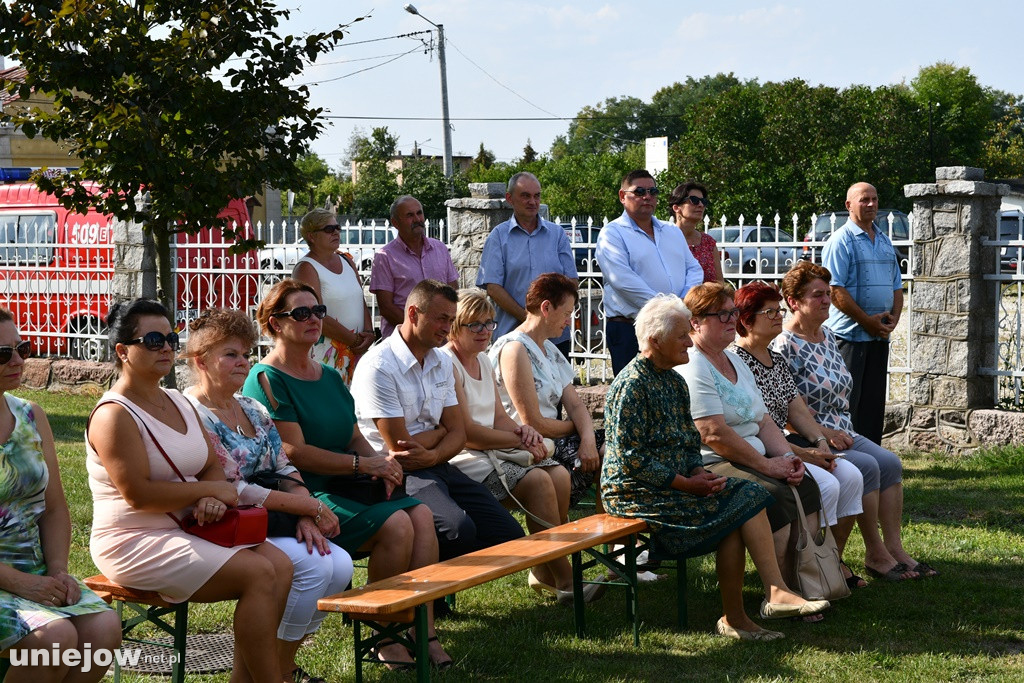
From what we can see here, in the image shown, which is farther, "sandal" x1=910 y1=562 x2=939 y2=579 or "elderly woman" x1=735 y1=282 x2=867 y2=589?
"sandal" x1=910 y1=562 x2=939 y2=579

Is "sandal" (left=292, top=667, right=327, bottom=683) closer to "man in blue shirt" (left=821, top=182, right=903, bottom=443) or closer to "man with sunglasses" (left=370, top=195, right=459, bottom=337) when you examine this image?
"man with sunglasses" (left=370, top=195, right=459, bottom=337)

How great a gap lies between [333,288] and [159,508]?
10.0 ft

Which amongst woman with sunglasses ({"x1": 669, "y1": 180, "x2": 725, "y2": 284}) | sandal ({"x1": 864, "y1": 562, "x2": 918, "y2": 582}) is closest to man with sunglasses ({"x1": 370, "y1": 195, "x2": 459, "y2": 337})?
woman with sunglasses ({"x1": 669, "y1": 180, "x2": 725, "y2": 284})

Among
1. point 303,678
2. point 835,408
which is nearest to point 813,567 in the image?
point 835,408

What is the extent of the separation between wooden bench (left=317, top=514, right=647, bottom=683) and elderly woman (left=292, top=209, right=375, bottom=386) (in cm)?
231

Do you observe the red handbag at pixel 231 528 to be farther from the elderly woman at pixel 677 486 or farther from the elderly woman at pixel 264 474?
the elderly woman at pixel 677 486

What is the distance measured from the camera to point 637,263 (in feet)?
24.2

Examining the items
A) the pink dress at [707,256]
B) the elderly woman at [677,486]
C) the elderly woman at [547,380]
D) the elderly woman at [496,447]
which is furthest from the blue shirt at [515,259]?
the elderly woman at [677,486]

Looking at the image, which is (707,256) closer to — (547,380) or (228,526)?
(547,380)

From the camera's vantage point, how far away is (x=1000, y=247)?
28.7 feet

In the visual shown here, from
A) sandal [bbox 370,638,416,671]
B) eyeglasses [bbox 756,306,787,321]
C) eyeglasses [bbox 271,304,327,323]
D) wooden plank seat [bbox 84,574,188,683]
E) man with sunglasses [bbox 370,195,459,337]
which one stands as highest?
man with sunglasses [bbox 370,195,459,337]

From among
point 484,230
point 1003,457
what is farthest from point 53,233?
point 1003,457

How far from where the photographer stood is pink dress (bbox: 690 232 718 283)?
8008 mm

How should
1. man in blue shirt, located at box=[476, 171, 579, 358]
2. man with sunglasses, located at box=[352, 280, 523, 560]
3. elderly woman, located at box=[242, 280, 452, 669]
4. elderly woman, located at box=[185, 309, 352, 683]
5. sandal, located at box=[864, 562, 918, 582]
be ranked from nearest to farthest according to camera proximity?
elderly woman, located at box=[185, 309, 352, 683] → elderly woman, located at box=[242, 280, 452, 669] → man with sunglasses, located at box=[352, 280, 523, 560] → sandal, located at box=[864, 562, 918, 582] → man in blue shirt, located at box=[476, 171, 579, 358]
